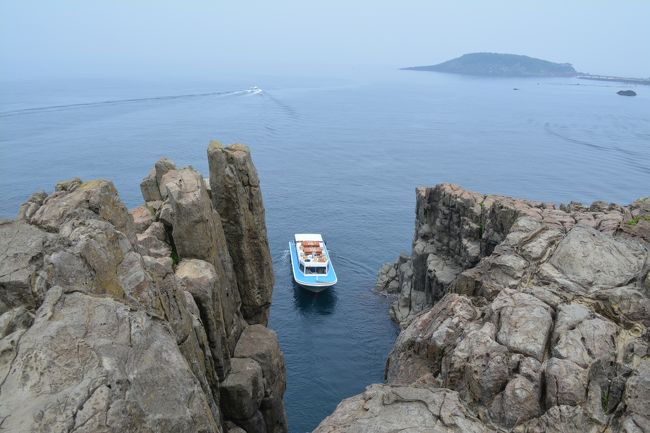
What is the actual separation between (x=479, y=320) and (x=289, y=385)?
3620 cm

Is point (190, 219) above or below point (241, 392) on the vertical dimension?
above

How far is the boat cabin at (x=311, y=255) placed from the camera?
77625 mm

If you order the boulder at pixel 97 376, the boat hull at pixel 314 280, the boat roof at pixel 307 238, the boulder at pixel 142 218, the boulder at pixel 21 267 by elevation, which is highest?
the boulder at pixel 21 267

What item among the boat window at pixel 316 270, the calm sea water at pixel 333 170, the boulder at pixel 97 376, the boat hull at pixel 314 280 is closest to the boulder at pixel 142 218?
the boulder at pixel 97 376

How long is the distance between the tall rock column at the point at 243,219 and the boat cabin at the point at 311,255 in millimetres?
37722

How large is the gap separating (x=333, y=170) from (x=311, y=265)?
6100 centimetres

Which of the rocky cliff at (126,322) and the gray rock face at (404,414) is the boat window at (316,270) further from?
the gray rock face at (404,414)

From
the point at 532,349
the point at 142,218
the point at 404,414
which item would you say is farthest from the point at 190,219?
the point at 532,349

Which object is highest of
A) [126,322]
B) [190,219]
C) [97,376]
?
[126,322]

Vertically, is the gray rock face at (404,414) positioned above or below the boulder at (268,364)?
above

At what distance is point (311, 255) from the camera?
263ft

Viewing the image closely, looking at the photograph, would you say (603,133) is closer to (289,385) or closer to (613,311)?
(289,385)

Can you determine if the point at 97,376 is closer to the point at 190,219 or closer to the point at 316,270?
the point at 190,219

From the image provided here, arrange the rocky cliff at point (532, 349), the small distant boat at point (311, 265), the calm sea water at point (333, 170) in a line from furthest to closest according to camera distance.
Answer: the small distant boat at point (311, 265) → the calm sea water at point (333, 170) → the rocky cliff at point (532, 349)
